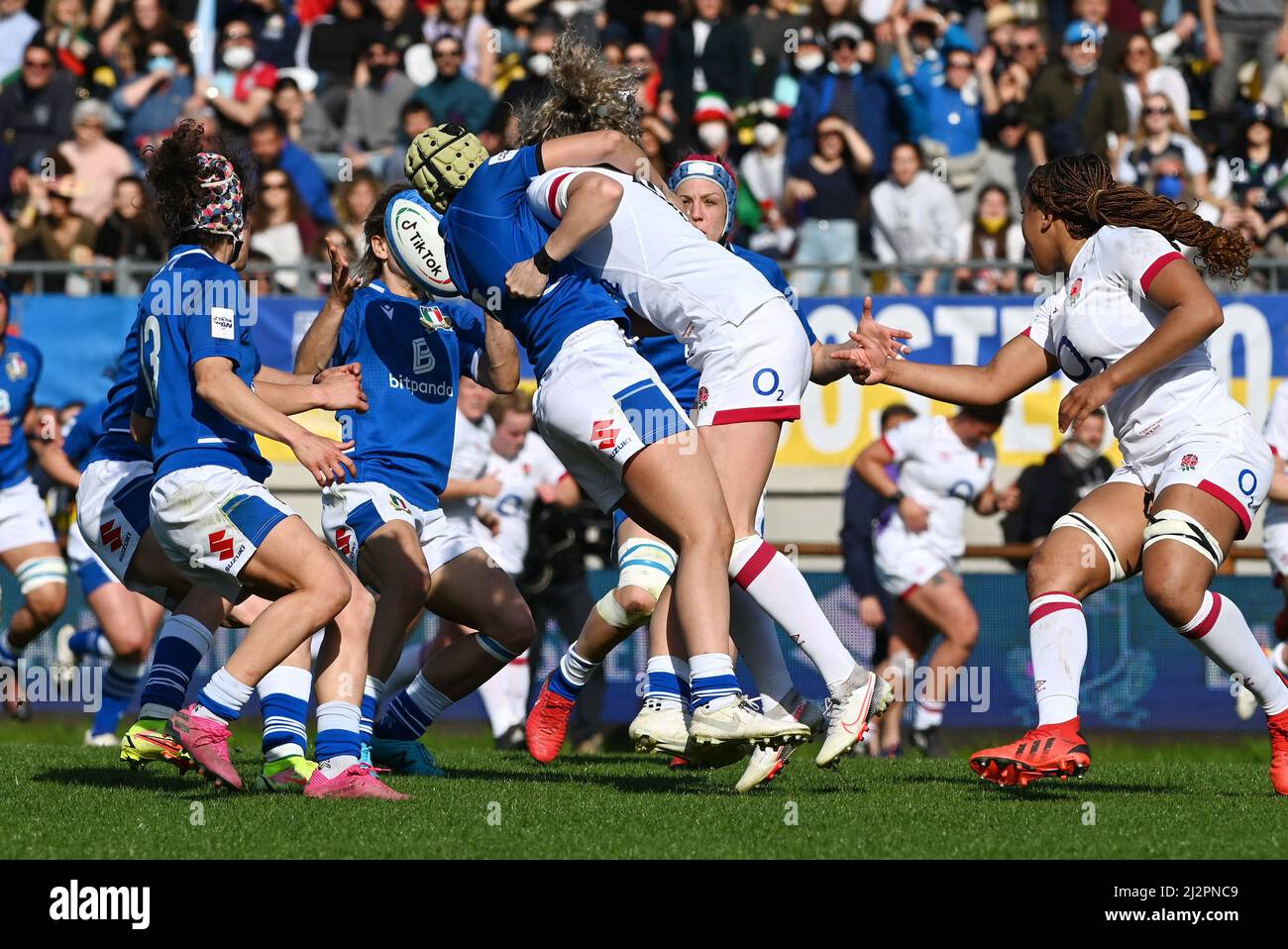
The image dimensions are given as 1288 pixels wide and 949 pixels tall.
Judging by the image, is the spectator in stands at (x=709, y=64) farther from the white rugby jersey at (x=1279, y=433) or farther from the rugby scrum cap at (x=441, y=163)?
the rugby scrum cap at (x=441, y=163)

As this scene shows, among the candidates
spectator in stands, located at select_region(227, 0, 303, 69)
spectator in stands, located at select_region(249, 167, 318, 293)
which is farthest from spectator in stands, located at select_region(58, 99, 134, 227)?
spectator in stands, located at select_region(227, 0, 303, 69)

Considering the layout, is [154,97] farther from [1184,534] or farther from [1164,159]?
[1184,534]

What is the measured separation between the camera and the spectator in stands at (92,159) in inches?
587

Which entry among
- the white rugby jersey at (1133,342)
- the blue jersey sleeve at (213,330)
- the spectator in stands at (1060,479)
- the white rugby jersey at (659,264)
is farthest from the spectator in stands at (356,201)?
the white rugby jersey at (1133,342)

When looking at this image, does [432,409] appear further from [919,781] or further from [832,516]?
[832,516]

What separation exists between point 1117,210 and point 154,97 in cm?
1128

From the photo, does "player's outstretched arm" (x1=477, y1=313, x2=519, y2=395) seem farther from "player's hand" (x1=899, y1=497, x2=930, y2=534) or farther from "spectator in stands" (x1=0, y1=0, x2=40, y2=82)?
"spectator in stands" (x1=0, y1=0, x2=40, y2=82)

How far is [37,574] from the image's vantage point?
34.9ft

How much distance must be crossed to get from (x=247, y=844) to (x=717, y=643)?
1.56m

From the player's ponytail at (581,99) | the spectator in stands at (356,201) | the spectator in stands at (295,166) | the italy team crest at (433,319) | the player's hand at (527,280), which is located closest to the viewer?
the player's hand at (527,280)

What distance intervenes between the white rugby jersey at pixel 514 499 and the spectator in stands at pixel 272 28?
6.56 metres

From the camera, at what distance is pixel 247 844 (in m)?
5.20

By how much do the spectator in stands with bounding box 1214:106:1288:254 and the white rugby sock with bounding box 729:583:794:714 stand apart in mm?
8208
